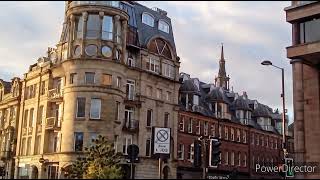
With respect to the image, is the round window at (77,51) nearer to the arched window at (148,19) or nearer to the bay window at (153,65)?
the bay window at (153,65)

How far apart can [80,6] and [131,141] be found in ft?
48.9

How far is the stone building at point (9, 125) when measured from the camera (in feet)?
198

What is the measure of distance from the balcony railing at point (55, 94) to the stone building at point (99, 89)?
0.37 feet

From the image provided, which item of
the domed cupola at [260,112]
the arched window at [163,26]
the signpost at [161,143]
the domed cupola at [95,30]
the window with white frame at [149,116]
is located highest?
the arched window at [163,26]

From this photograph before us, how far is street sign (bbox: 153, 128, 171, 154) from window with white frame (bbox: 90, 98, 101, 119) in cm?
2810

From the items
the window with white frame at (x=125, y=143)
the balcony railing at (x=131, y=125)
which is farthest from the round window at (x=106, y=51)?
the window with white frame at (x=125, y=143)

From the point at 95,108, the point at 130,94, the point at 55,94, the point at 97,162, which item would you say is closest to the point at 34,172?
the point at 55,94

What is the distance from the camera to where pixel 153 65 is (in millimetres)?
56094

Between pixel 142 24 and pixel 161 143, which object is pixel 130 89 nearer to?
pixel 142 24

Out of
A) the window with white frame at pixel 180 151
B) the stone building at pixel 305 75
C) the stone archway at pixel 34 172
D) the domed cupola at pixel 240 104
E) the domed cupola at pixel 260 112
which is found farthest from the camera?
the domed cupola at pixel 260 112

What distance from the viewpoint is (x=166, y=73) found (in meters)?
57.8

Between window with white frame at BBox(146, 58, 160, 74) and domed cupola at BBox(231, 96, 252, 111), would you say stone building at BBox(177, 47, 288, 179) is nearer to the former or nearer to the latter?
domed cupola at BBox(231, 96, 252, 111)

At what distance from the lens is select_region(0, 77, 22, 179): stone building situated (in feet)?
198

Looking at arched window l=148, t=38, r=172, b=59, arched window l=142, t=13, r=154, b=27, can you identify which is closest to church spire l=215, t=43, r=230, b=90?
arched window l=148, t=38, r=172, b=59
